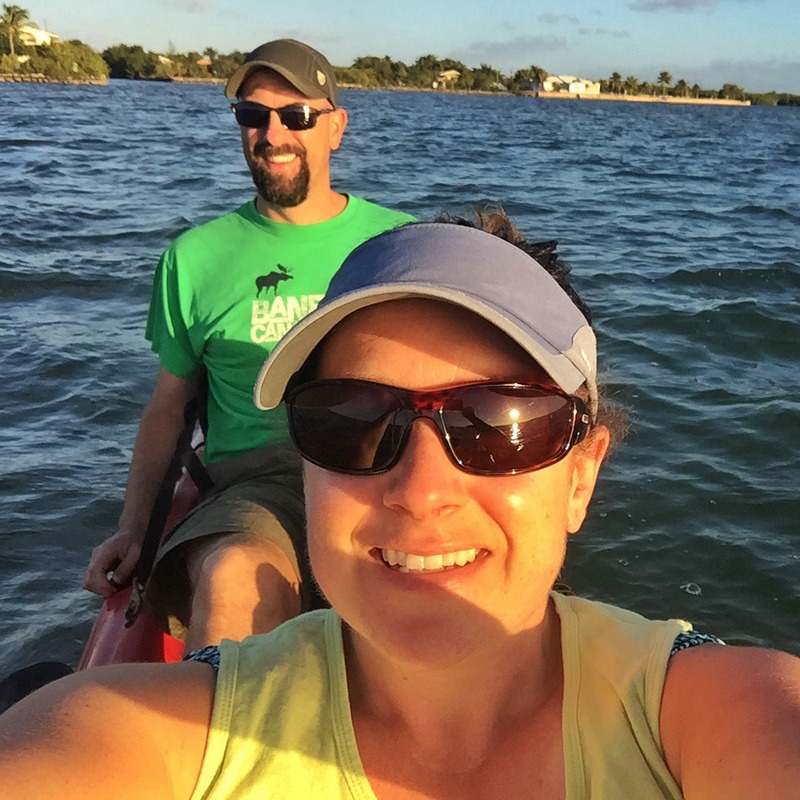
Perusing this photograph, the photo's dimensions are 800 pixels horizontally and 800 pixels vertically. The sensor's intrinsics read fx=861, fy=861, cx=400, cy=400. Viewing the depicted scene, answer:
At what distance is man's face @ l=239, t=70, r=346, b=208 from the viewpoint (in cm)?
367

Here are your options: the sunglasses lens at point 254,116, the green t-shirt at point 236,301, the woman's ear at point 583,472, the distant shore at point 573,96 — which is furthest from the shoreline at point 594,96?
the woman's ear at point 583,472

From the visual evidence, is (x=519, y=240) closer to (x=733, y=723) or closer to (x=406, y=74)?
(x=733, y=723)

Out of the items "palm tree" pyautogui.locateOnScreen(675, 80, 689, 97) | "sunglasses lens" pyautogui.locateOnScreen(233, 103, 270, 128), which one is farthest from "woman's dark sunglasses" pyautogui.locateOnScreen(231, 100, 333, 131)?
"palm tree" pyautogui.locateOnScreen(675, 80, 689, 97)

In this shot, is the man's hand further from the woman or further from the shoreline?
the shoreline

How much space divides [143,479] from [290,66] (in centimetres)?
195

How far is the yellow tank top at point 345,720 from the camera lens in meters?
1.37

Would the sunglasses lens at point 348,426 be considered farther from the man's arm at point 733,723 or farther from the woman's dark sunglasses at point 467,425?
the man's arm at point 733,723

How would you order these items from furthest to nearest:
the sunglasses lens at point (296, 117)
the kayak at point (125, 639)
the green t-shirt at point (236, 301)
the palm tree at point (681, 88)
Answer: the palm tree at point (681, 88) → the sunglasses lens at point (296, 117) → the green t-shirt at point (236, 301) → the kayak at point (125, 639)

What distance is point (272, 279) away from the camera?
11.5 feet

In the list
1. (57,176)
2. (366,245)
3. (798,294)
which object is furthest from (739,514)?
(57,176)

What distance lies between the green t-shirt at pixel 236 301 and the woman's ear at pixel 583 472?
1.82m

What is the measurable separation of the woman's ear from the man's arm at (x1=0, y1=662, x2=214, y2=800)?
2.37ft

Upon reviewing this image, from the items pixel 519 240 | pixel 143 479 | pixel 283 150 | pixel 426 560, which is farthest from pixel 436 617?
pixel 283 150

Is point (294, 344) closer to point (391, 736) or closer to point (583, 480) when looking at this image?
point (583, 480)
